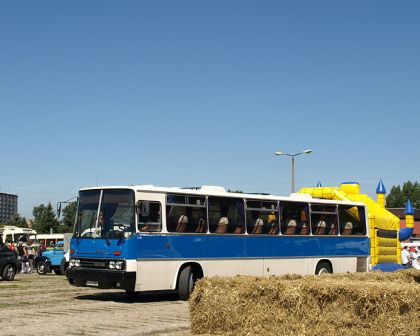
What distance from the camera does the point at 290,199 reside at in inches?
820

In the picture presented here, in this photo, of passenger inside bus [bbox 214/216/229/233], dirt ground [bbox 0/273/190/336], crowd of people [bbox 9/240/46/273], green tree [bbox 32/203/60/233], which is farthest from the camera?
green tree [bbox 32/203/60/233]

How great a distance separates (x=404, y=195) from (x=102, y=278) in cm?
13982

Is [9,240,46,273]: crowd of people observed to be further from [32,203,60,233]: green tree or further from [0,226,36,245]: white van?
[32,203,60,233]: green tree

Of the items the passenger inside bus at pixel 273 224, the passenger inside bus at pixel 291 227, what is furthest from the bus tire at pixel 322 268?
the passenger inside bus at pixel 273 224

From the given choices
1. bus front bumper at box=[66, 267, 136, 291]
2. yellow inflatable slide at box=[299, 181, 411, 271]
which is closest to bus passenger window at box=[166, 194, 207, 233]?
bus front bumper at box=[66, 267, 136, 291]

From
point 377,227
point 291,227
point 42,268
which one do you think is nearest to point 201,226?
point 291,227

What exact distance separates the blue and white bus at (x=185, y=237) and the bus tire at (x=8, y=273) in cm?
981

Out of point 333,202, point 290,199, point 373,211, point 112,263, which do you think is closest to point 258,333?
point 112,263

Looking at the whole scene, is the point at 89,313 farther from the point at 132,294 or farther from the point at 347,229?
the point at 347,229

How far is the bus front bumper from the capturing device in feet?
53.9

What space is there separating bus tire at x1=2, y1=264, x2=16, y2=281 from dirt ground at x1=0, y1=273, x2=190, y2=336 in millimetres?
6543

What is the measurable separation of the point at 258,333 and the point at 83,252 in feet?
A: 27.9

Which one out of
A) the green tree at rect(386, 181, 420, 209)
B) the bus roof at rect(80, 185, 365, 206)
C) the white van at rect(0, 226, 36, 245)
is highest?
the green tree at rect(386, 181, 420, 209)

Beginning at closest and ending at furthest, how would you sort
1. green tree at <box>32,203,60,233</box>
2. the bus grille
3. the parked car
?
the bus grille < the parked car < green tree at <box>32,203,60,233</box>
